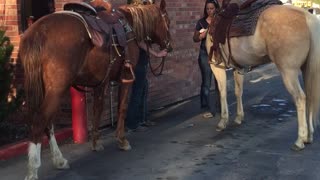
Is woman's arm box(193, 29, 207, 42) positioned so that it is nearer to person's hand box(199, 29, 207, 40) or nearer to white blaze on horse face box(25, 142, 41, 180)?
person's hand box(199, 29, 207, 40)

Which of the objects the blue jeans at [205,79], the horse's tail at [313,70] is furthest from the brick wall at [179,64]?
the horse's tail at [313,70]

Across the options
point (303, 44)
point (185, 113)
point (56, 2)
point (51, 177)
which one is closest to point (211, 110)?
point (185, 113)

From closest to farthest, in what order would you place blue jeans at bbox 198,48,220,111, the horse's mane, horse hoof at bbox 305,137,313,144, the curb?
1. the curb
2. the horse's mane
3. horse hoof at bbox 305,137,313,144
4. blue jeans at bbox 198,48,220,111

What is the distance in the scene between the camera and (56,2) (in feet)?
25.3

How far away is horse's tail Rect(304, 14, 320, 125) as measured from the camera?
23.2 feet

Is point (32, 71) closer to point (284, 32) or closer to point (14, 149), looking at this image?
point (14, 149)

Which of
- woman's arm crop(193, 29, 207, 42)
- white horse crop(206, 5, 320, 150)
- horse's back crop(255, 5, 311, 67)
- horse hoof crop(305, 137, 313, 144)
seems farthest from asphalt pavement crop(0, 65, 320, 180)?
woman's arm crop(193, 29, 207, 42)

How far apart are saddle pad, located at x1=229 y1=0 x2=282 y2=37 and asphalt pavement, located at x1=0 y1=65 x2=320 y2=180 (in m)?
1.63

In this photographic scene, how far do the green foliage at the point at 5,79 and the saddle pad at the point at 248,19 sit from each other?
3.30 metres

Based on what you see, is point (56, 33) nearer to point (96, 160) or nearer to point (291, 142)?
point (96, 160)

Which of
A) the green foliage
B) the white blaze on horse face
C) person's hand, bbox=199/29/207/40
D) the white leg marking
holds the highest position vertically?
person's hand, bbox=199/29/207/40

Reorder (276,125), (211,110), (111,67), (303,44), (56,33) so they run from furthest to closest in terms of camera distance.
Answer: (211,110) → (276,125) → (303,44) → (111,67) → (56,33)

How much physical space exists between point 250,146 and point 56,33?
3.33m

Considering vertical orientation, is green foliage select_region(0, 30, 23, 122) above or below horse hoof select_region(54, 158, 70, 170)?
above
